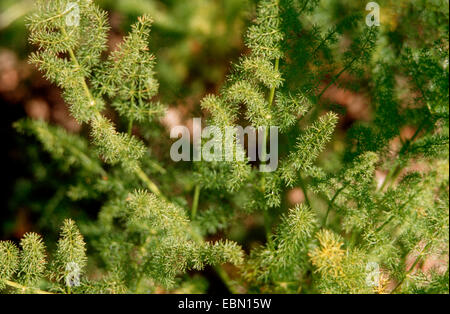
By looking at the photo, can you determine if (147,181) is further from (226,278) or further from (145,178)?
(226,278)

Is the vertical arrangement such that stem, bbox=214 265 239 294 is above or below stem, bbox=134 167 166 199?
below

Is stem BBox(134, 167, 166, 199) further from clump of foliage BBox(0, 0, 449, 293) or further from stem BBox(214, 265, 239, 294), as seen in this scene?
stem BBox(214, 265, 239, 294)

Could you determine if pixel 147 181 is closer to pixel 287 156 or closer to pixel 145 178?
pixel 145 178

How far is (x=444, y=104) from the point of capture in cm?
63

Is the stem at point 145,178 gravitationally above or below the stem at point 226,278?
above

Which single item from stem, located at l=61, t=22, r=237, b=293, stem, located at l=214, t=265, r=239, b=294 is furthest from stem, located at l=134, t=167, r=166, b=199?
stem, located at l=214, t=265, r=239, b=294

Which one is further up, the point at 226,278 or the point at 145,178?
the point at 145,178

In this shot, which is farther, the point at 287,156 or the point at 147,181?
the point at 147,181

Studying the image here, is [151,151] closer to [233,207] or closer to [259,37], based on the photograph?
[233,207]

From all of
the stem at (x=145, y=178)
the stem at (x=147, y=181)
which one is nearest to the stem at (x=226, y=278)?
the stem at (x=145, y=178)

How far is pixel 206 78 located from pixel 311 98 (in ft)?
2.48

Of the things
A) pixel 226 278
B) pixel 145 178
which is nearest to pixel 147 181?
pixel 145 178

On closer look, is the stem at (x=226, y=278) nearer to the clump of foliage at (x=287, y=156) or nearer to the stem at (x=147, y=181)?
the clump of foliage at (x=287, y=156)

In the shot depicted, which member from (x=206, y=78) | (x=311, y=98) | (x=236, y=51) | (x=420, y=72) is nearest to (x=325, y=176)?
(x=311, y=98)
